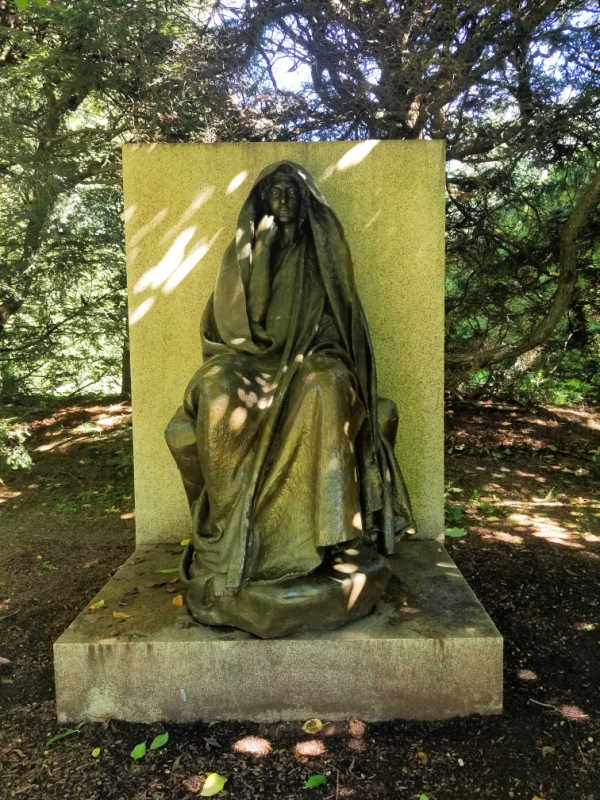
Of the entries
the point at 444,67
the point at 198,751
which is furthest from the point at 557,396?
the point at 198,751

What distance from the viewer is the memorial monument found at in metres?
2.45

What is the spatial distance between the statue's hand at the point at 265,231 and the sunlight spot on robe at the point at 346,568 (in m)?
1.46

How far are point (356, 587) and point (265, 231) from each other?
162 cm

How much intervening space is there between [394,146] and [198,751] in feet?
10.1

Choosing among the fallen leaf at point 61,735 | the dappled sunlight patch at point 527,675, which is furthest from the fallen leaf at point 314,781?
the dappled sunlight patch at point 527,675

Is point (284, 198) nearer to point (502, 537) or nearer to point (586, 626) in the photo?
point (586, 626)

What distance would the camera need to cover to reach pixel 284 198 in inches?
117

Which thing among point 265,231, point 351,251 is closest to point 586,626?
point 351,251

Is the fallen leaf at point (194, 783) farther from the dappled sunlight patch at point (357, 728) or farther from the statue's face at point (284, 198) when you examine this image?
the statue's face at point (284, 198)

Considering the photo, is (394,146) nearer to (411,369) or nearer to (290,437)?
(411,369)

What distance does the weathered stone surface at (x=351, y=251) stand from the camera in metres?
3.62

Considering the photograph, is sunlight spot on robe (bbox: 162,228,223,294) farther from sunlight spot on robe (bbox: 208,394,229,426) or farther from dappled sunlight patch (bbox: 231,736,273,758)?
dappled sunlight patch (bbox: 231,736,273,758)

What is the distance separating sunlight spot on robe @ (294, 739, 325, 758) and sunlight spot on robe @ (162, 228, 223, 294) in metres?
2.42

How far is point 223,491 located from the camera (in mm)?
2623
